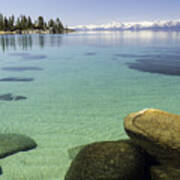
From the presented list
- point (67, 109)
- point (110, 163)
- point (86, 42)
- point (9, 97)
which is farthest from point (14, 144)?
point (86, 42)

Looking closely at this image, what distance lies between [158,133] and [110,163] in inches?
47.0

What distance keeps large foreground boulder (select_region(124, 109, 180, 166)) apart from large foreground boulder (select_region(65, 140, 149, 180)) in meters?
0.33

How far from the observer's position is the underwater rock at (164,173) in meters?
4.30

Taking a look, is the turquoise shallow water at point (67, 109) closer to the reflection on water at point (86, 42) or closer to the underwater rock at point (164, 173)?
the underwater rock at point (164, 173)

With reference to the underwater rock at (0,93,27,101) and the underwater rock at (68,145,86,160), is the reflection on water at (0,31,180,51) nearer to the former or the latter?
the underwater rock at (0,93,27,101)

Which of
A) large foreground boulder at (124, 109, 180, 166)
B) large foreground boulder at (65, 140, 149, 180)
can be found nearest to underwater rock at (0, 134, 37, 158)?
large foreground boulder at (65, 140, 149, 180)

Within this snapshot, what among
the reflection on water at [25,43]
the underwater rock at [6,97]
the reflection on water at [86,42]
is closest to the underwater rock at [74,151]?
the underwater rock at [6,97]

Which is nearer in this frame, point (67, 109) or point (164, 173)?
point (164, 173)

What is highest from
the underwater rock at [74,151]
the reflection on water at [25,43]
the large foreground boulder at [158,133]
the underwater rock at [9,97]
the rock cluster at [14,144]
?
the reflection on water at [25,43]

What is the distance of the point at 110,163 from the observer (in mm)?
4430

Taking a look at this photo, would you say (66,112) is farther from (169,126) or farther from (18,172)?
(169,126)

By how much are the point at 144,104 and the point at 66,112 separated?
401cm

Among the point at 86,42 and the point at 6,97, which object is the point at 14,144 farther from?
the point at 86,42

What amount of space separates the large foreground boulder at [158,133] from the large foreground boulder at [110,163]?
1.09 ft
